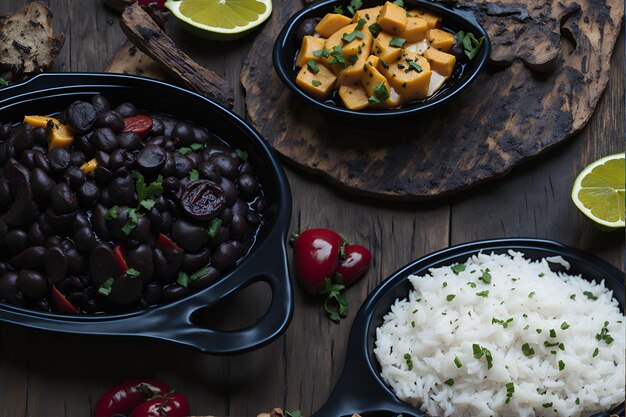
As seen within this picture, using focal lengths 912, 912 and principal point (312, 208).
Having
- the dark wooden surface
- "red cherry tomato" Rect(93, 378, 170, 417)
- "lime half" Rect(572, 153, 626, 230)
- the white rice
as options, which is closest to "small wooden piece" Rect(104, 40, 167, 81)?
the dark wooden surface

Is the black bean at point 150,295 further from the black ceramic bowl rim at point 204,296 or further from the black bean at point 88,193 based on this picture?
the black bean at point 88,193

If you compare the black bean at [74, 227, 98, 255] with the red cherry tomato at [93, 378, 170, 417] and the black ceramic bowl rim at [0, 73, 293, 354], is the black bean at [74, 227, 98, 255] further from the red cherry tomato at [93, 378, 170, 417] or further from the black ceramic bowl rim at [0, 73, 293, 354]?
the red cherry tomato at [93, 378, 170, 417]

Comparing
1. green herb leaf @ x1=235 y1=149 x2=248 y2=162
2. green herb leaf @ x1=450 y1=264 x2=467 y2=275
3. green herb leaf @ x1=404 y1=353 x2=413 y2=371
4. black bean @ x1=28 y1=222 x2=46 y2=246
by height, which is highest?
green herb leaf @ x1=235 y1=149 x2=248 y2=162

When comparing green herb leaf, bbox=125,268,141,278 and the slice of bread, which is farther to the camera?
the slice of bread

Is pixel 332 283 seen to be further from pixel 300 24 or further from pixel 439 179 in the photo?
pixel 300 24

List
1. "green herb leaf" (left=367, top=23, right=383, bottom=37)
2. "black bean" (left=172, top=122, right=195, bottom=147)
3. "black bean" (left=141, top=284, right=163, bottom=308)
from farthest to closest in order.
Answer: "green herb leaf" (left=367, top=23, right=383, bottom=37)
"black bean" (left=172, top=122, right=195, bottom=147)
"black bean" (left=141, top=284, right=163, bottom=308)

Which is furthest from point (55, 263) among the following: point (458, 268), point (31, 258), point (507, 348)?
point (507, 348)

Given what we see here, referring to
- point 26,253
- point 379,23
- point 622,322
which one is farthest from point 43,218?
point 622,322
